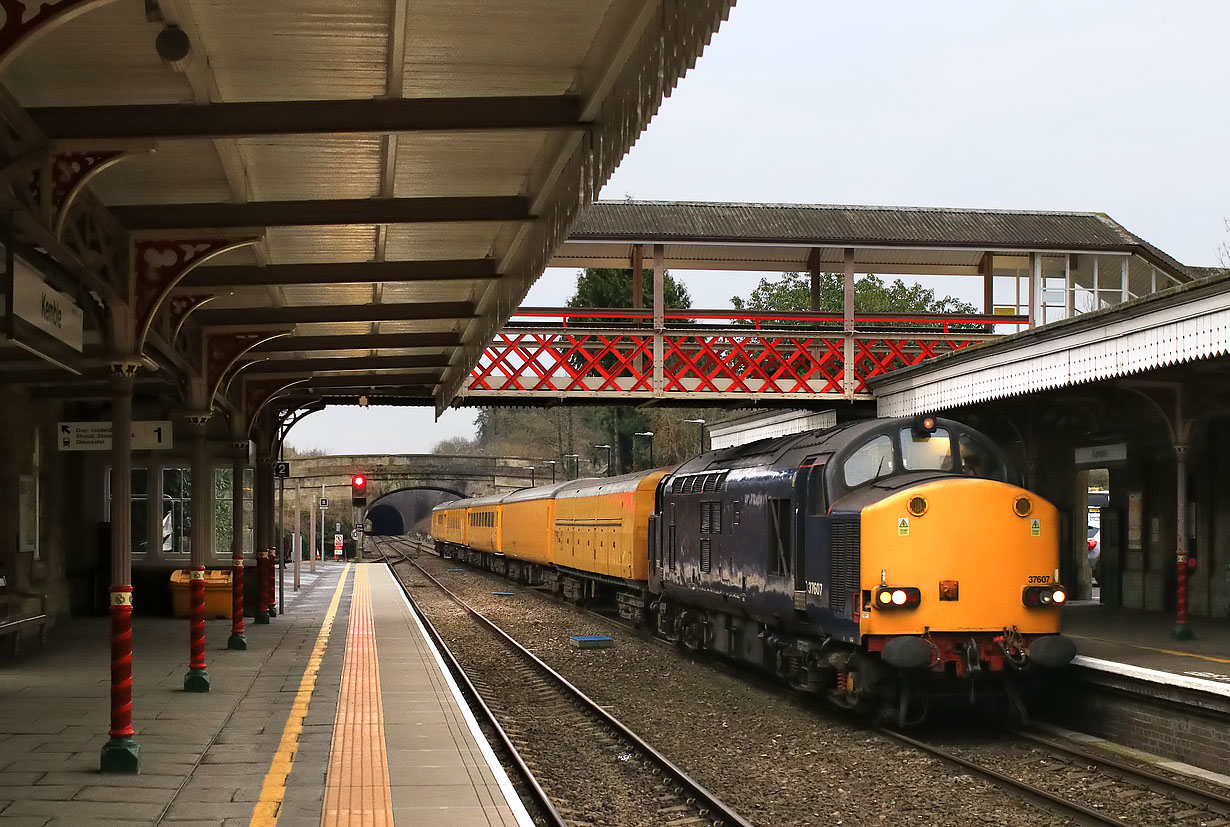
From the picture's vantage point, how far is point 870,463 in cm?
1228

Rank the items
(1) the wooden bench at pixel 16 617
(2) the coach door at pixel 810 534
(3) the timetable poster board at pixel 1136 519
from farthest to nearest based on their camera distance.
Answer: (3) the timetable poster board at pixel 1136 519 < (1) the wooden bench at pixel 16 617 < (2) the coach door at pixel 810 534

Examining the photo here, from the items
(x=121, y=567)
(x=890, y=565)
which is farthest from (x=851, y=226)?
(x=121, y=567)

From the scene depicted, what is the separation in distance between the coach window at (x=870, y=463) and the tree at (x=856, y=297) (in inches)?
1472

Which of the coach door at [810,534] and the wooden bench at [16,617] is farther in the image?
the wooden bench at [16,617]

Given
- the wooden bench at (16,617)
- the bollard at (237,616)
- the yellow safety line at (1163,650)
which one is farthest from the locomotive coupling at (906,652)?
the wooden bench at (16,617)

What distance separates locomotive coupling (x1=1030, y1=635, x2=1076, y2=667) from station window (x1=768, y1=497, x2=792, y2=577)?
100 inches

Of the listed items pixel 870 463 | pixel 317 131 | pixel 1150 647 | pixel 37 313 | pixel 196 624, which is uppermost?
pixel 317 131

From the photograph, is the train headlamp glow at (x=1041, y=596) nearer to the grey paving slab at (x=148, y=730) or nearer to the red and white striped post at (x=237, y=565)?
the grey paving slab at (x=148, y=730)

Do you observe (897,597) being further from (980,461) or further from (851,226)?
(851,226)

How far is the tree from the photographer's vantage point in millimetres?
51469

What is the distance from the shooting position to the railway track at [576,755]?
29.7 feet

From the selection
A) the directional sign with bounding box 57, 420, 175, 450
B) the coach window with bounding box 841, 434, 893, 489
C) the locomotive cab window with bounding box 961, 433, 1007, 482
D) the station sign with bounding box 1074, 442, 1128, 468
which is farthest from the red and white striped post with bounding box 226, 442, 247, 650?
the station sign with bounding box 1074, 442, 1128, 468

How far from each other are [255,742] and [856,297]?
44672 mm

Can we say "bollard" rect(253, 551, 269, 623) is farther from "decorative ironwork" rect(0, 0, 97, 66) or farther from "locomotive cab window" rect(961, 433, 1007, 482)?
"decorative ironwork" rect(0, 0, 97, 66)
